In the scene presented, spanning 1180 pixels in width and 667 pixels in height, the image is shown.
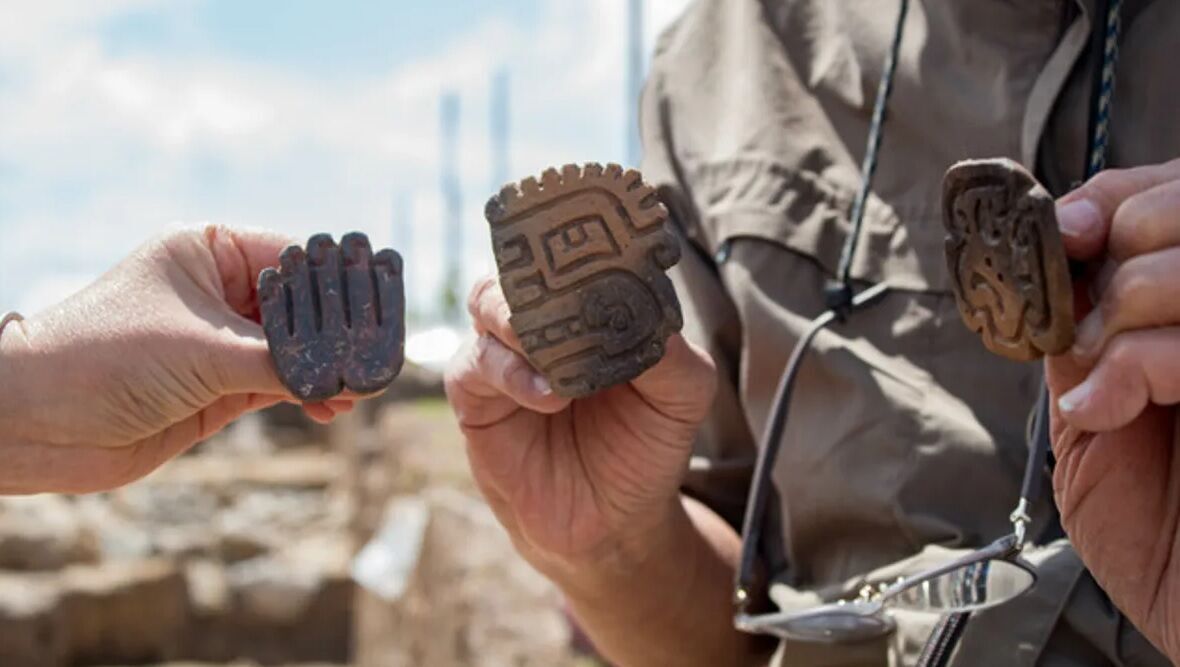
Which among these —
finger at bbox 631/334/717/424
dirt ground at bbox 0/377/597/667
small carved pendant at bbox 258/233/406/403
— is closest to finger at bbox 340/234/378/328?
small carved pendant at bbox 258/233/406/403

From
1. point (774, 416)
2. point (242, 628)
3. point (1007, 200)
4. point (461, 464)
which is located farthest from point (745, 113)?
point (242, 628)

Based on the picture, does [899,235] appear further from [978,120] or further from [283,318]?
[283,318]

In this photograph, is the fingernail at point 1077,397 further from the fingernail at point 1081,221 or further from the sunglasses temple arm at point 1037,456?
the sunglasses temple arm at point 1037,456

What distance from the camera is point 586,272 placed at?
1.52 meters

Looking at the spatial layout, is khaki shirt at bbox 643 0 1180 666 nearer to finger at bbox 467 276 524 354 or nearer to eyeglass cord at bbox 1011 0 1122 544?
eyeglass cord at bbox 1011 0 1122 544

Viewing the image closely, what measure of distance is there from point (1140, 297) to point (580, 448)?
817mm

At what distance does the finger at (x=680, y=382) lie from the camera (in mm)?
1604

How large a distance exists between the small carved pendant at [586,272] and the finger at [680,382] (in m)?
0.04

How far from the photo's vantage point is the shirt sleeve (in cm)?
204

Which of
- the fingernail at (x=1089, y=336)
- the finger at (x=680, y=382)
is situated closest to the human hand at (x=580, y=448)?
the finger at (x=680, y=382)

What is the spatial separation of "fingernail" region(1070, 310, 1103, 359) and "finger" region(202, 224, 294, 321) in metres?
0.92

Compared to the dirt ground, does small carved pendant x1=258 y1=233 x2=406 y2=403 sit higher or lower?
higher

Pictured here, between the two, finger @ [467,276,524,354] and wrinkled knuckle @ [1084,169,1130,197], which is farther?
finger @ [467,276,524,354]

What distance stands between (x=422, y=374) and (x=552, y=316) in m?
20.3
